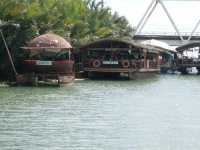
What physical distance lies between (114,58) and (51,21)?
3936mm

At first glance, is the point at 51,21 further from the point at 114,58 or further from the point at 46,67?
the point at 46,67

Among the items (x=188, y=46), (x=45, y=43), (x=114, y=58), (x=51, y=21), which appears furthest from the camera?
(x=188, y=46)

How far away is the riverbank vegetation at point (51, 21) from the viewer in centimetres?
3319

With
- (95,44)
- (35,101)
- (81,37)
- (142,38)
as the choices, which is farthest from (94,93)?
(142,38)

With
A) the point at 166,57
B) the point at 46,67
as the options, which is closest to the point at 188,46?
the point at 166,57

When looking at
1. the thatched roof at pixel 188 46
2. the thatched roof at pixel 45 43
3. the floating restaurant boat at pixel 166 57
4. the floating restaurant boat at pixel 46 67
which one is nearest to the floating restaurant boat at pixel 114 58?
the floating restaurant boat at pixel 46 67

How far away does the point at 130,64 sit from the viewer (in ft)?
125

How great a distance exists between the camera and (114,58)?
39.2 m

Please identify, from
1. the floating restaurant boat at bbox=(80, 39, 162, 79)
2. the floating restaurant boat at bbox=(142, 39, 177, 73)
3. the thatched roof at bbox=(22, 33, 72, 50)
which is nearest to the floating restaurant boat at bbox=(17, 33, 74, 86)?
the thatched roof at bbox=(22, 33, 72, 50)

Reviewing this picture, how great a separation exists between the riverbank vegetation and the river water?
4834 mm

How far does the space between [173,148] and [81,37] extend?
29315mm

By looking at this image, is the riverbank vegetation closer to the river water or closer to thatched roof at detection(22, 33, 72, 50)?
thatched roof at detection(22, 33, 72, 50)

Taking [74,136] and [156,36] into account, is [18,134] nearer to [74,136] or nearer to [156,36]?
[74,136]

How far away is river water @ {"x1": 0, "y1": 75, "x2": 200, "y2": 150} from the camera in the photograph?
15334 mm
